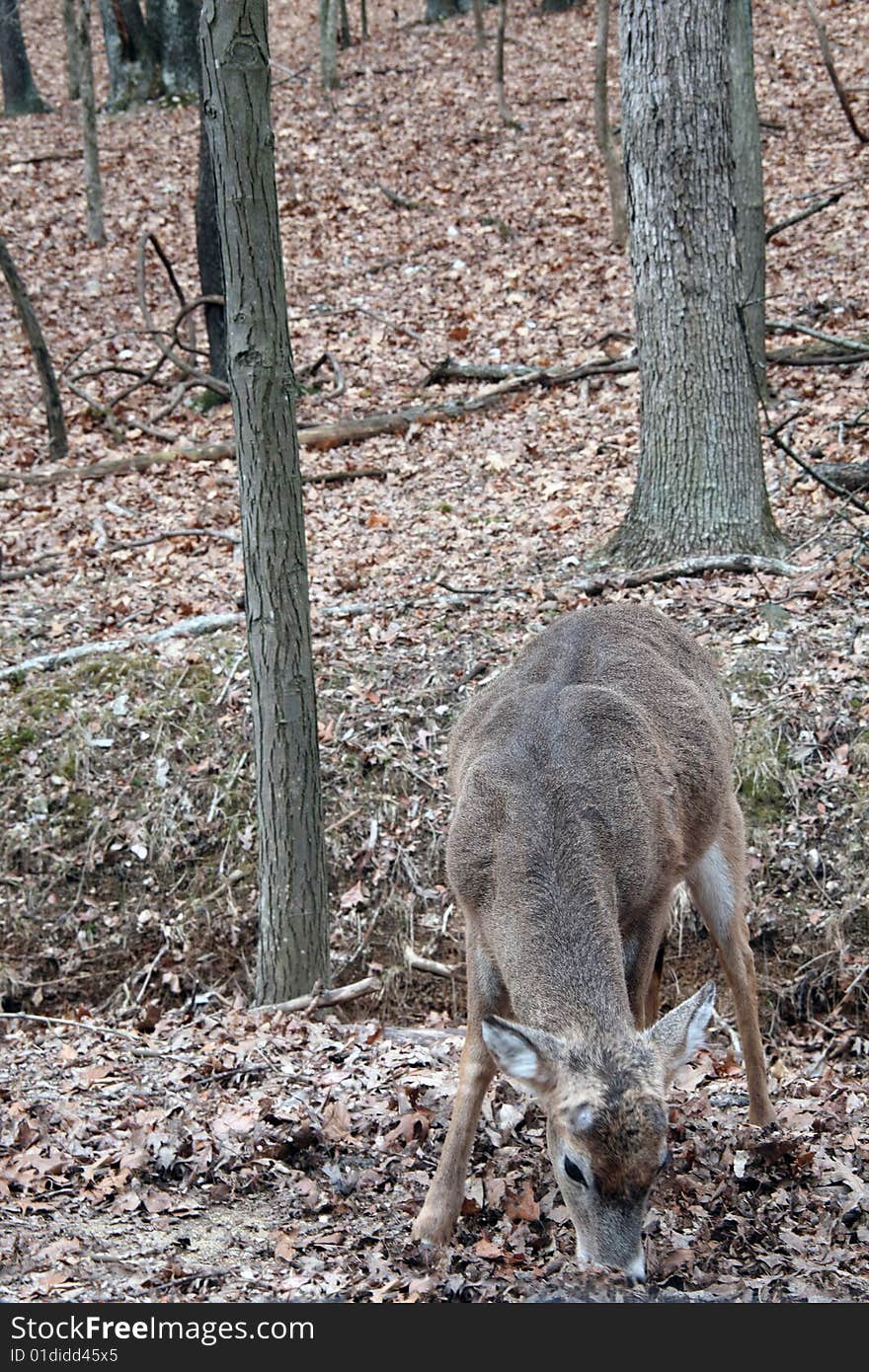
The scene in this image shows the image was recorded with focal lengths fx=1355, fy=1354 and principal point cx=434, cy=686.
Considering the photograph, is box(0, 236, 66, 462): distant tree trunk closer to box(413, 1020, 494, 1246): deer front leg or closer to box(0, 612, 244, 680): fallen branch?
box(0, 612, 244, 680): fallen branch

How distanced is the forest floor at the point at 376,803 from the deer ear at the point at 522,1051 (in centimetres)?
59

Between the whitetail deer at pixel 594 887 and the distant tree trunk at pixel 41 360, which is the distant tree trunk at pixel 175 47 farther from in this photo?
the whitetail deer at pixel 594 887

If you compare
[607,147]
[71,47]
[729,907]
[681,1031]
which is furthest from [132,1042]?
[71,47]

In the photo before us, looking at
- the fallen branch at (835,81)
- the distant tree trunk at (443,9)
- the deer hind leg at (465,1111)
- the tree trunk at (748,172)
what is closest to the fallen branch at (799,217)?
the tree trunk at (748,172)

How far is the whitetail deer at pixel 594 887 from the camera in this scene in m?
3.95

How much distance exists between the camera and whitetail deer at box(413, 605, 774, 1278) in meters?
3.95

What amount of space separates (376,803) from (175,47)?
986 inches

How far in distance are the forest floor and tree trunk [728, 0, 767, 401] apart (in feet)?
3.46

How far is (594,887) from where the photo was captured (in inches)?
183

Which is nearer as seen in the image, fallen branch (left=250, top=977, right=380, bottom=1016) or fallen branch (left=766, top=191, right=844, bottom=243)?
fallen branch (left=250, top=977, right=380, bottom=1016)

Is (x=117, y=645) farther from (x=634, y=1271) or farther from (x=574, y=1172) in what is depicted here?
(x=634, y=1271)

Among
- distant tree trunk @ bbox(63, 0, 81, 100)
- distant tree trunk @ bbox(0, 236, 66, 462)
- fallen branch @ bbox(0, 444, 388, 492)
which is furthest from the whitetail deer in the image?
distant tree trunk @ bbox(63, 0, 81, 100)
